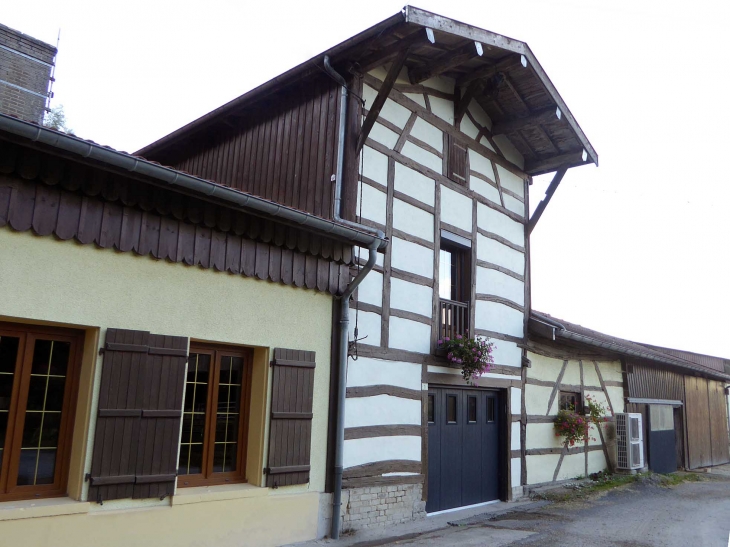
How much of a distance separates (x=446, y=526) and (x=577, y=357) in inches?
204

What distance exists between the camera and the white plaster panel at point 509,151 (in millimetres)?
10070

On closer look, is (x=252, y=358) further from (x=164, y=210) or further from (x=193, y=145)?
(x=193, y=145)

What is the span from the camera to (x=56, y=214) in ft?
14.9

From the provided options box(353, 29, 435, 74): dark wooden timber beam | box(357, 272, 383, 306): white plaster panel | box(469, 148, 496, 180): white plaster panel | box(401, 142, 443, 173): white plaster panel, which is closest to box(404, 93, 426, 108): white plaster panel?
box(401, 142, 443, 173): white plaster panel

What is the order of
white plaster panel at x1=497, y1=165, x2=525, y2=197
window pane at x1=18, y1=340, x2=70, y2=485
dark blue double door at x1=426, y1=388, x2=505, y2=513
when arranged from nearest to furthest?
window pane at x1=18, y1=340, x2=70, y2=485
dark blue double door at x1=426, y1=388, x2=505, y2=513
white plaster panel at x1=497, y1=165, x2=525, y2=197

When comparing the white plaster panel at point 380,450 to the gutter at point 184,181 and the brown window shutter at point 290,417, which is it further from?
the gutter at point 184,181

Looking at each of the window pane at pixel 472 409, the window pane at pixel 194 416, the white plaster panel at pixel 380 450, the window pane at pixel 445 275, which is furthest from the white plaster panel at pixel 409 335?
the window pane at pixel 194 416

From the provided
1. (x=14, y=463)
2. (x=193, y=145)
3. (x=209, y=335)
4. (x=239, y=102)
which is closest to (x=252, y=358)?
(x=209, y=335)

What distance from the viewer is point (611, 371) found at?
12.4 metres

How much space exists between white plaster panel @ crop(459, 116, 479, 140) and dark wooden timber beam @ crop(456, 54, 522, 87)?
0.54 m

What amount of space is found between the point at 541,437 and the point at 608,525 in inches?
98.8

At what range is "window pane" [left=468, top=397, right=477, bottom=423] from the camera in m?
8.71

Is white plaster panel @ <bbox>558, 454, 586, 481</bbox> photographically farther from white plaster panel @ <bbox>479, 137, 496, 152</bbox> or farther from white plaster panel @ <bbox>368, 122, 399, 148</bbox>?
white plaster panel @ <bbox>368, 122, 399, 148</bbox>

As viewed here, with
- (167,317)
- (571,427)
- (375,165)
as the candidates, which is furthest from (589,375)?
(167,317)
